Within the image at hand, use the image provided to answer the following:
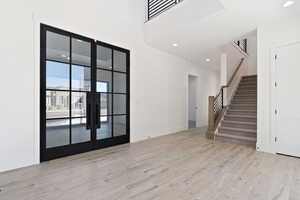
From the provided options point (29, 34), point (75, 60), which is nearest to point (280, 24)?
point (75, 60)

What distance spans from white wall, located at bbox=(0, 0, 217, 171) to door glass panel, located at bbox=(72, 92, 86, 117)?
2.31 feet

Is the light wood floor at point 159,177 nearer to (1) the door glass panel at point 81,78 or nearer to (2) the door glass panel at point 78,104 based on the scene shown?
(2) the door glass panel at point 78,104

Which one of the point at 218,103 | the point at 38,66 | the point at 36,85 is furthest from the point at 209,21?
the point at 36,85

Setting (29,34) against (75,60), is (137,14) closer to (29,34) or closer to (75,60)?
(75,60)

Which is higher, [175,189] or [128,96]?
[128,96]

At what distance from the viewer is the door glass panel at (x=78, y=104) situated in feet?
11.9

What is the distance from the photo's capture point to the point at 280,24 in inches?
146

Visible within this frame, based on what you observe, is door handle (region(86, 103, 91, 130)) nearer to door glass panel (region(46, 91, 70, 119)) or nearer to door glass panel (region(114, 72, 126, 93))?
door glass panel (region(46, 91, 70, 119))

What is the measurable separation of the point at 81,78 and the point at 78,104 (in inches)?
22.8

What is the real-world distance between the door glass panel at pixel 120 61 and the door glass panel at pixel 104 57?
0.56 feet

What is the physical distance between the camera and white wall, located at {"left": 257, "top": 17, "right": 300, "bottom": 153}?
3723 millimetres

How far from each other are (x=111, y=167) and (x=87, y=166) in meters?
0.44

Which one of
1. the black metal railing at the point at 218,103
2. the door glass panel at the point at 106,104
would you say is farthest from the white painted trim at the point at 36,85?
the black metal railing at the point at 218,103

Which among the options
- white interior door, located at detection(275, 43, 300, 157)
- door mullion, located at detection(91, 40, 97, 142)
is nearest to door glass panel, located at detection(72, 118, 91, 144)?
door mullion, located at detection(91, 40, 97, 142)
